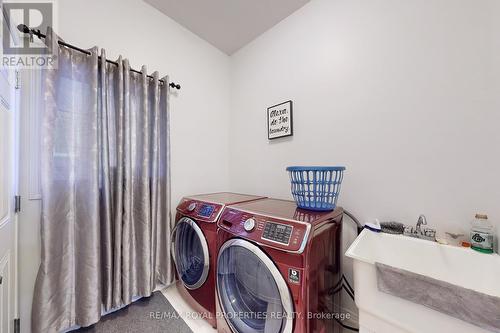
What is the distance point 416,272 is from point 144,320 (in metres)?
1.84

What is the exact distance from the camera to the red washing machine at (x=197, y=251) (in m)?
1.34

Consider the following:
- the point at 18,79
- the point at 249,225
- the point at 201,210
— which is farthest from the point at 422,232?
the point at 18,79

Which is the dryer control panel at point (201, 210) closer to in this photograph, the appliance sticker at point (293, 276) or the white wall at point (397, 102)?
the appliance sticker at point (293, 276)

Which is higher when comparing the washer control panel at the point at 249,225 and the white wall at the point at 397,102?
the white wall at the point at 397,102

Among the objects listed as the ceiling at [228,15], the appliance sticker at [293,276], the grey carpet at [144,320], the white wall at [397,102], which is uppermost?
the ceiling at [228,15]

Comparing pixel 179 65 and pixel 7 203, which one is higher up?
pixel 179 65

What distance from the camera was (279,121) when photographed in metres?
1.89

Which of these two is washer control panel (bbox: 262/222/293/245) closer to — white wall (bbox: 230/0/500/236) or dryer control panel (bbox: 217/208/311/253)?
dryer control panel (bbox: 217/208/311/253)

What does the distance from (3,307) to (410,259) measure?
2.13 m

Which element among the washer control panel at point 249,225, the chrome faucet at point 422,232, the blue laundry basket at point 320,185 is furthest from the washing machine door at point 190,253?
the chrome faucet at point 422,232

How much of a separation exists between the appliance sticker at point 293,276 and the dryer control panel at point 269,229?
0.10 m

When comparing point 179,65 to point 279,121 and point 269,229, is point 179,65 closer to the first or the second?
point 279,121

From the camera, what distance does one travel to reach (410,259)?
1.03 m

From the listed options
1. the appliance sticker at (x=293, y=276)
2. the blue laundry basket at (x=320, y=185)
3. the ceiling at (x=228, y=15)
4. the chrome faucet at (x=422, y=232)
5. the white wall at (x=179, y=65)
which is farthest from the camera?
the ceiling at (x=228, y=15)
